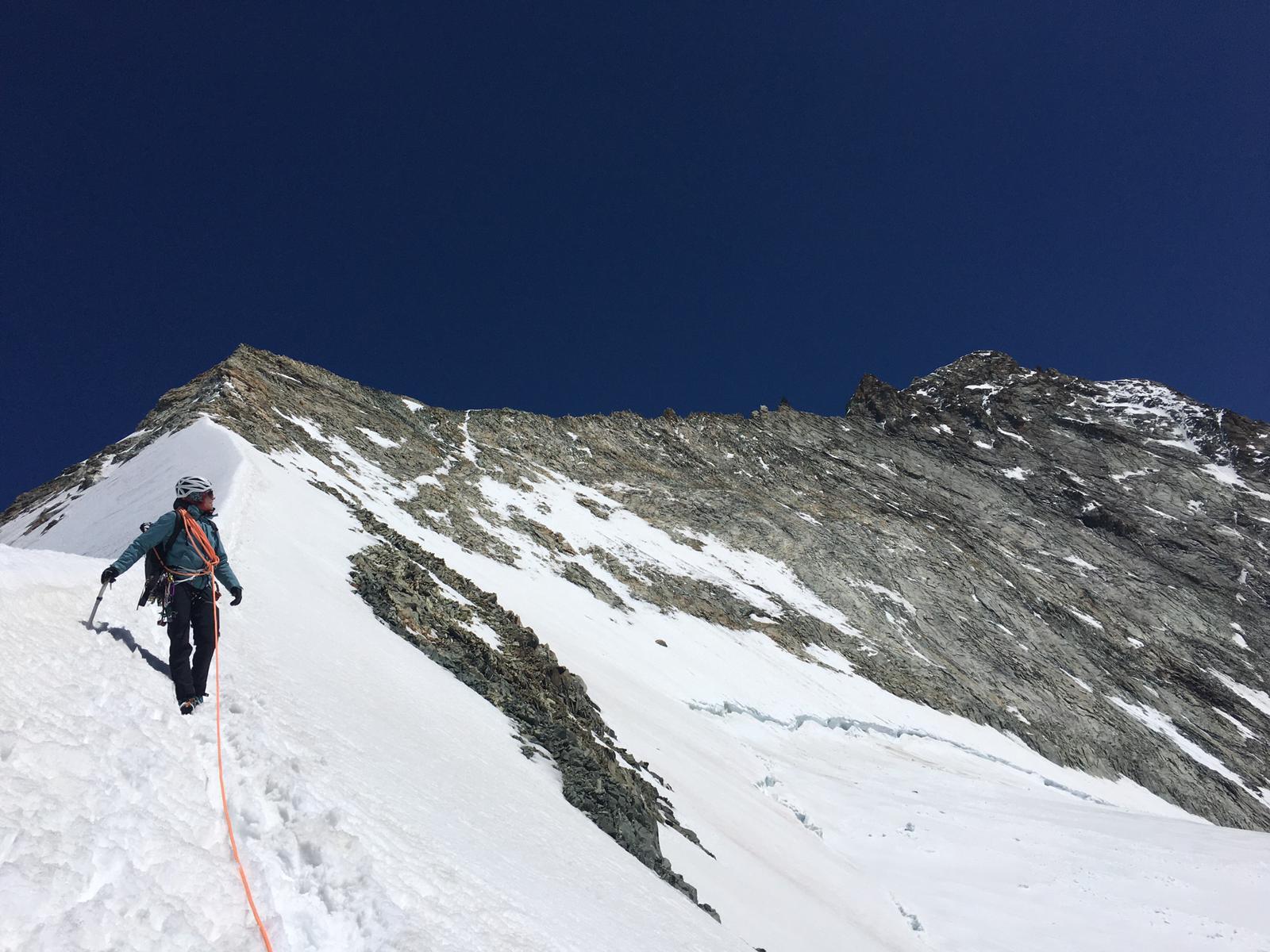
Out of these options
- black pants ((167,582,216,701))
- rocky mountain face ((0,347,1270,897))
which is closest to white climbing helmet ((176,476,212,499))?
black pants ((167,582,216,701))

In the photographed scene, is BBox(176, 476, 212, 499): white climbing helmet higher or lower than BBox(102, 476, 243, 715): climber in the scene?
higher

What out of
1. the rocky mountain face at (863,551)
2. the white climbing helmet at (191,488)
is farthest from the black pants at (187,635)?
the rocky mountain face at (863,551)

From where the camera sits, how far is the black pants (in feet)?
18.0

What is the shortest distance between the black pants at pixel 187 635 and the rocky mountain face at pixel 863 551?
4.79 metres

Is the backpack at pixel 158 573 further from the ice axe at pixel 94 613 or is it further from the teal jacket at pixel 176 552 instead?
the ice axe at pixel 94 613

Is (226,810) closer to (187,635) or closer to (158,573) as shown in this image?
(187,635)

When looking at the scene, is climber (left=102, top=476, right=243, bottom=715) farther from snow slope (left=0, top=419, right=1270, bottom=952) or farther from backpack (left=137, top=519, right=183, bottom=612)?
snow slope (left=0, top=419, right=1270, bottom=952)

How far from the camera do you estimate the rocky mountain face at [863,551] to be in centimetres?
1634

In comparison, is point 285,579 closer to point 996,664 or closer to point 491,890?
point 491,890

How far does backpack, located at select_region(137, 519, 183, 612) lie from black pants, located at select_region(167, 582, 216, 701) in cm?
23

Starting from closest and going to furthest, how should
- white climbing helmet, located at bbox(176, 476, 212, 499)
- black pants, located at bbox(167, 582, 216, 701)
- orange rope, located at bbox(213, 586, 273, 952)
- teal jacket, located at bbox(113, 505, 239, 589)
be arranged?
orange rope, located at bbox(213, 586, 273, 952) < black pants, located at bbox(167, 582, 216, 701) < teal jacket, located at bbox(113, 505, 239, 589) < white climbing helmet, located at bbox(176, 476, 212, 499)

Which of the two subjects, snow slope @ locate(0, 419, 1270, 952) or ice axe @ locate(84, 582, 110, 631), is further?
ice axe @ locate(84, 582, 110, 631)

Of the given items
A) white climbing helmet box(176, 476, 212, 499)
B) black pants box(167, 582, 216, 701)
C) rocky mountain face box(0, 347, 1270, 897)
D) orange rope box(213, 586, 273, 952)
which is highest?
rocky mountain face box(0, 347, 1270, 897)

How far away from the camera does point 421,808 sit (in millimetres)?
5414
